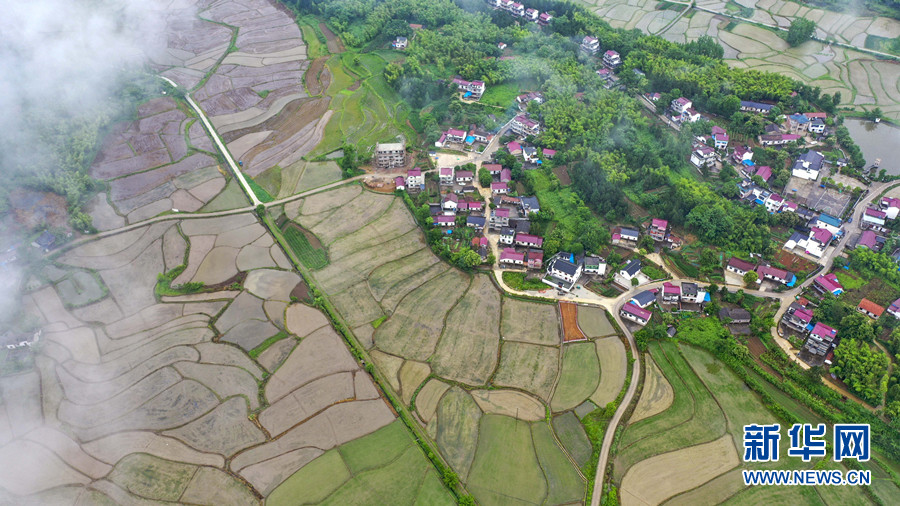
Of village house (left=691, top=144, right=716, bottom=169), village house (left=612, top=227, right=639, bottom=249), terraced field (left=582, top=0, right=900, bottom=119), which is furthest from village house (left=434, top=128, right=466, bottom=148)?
terraced field (left=582, top=0, right=900, bottom=119)

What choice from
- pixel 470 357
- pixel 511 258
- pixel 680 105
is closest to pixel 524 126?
pixel 680 105

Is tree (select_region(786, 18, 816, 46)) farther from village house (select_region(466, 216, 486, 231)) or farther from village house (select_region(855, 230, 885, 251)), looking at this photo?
village house (select_region(466, 216, 486, 231))

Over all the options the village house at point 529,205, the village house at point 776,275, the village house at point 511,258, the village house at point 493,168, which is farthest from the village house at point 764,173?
the village house at point 511,258

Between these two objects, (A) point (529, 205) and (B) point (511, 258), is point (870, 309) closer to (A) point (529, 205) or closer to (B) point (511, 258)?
(B) point (511, 258)

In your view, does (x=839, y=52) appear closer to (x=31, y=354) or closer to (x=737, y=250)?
(x=737, y=250)

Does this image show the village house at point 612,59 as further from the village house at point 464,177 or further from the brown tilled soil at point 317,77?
the brown tilled soil at point 317,77
